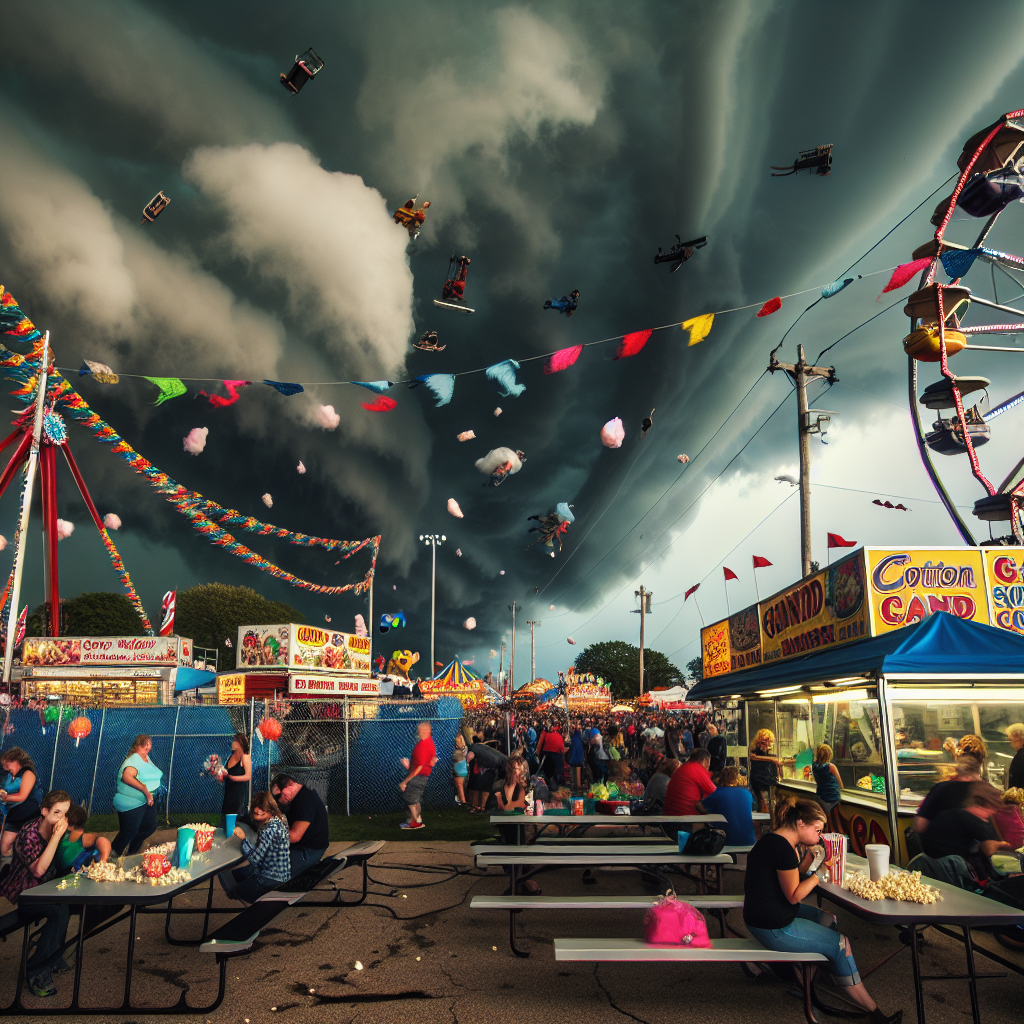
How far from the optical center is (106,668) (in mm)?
24438

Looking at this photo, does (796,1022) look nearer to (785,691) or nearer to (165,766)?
(785,691)

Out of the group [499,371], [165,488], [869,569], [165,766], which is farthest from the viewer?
[165,488]

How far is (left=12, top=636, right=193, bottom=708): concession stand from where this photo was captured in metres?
24.3

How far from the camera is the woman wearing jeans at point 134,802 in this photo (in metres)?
7.03

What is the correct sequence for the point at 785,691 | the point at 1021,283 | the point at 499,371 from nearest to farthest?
the point at 499,371
the point at 785,691
the point at 1021,283

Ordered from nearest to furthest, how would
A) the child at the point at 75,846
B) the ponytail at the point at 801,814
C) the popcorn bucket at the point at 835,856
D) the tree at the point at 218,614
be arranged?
the ponytail at the point at 801,814 < the popcorn bucket at the point at 835,856 < the child at the point at 75,846 < the tree at the point at 218,614

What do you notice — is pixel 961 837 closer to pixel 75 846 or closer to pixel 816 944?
pixel 816 944

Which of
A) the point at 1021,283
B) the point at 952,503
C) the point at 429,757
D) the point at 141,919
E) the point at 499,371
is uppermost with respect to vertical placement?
the point at 1021,283

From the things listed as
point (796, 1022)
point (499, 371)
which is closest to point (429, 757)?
point (499, 371)

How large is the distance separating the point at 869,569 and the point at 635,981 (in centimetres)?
582

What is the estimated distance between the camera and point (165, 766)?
46.1ft

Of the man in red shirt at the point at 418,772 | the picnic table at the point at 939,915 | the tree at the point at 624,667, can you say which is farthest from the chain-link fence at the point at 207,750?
the tree at the point at 624,667

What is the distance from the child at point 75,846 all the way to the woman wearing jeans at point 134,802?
1.87 m

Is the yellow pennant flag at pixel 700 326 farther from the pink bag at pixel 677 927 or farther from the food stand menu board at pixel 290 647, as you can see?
the food stand menu board at pixel 290 647
